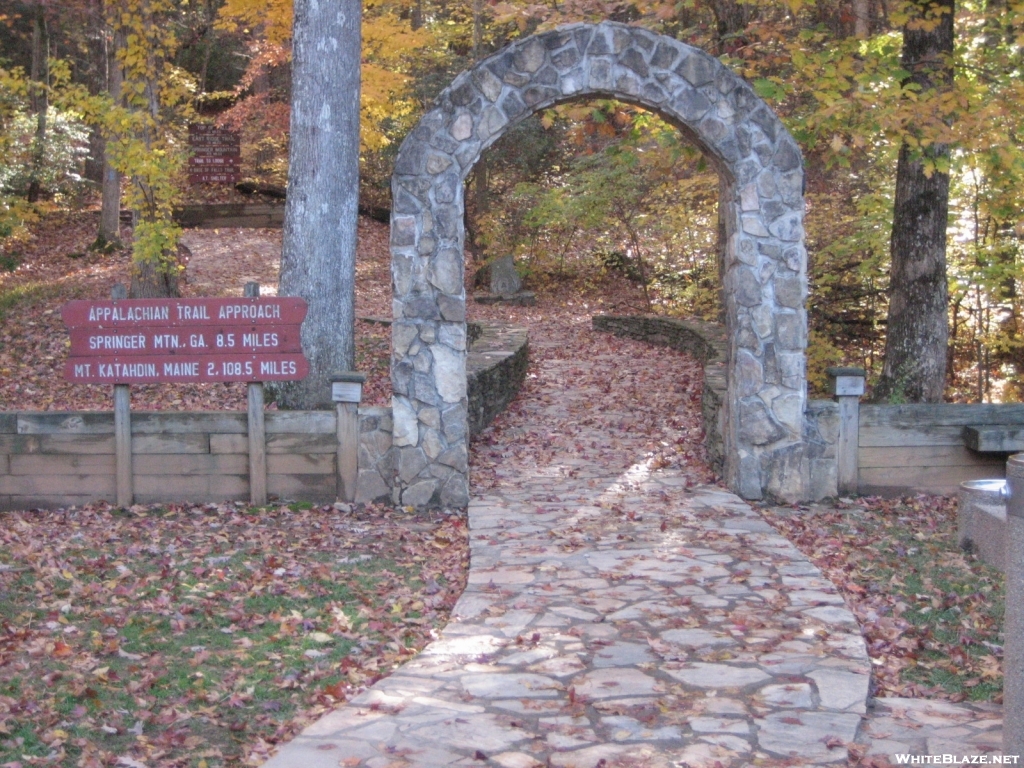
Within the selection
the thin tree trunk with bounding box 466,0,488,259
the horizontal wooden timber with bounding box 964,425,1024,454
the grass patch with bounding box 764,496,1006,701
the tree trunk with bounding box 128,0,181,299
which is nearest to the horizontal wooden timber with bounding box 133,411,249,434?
the grass patch with bounding box 764,496,1006,701

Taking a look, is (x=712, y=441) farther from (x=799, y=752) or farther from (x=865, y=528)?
(x=799, y=752)

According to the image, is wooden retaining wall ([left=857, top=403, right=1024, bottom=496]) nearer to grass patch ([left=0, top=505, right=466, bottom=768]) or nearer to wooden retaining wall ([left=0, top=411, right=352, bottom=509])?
grass patch ([left=0, top=505, right=466, bottom=768])

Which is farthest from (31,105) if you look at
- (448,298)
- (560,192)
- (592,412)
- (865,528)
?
(865,528)

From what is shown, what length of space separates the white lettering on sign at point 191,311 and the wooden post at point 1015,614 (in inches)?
262

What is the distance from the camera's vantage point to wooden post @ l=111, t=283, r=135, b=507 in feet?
28.4

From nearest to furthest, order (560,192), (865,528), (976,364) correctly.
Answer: (865,528), (976,364), (560,192)

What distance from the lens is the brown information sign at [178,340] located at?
8594mm

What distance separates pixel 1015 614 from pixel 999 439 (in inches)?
235

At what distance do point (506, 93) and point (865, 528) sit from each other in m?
4.42

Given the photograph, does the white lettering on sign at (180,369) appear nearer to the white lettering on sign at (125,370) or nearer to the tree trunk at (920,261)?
the white lettering on sign at (125,370)

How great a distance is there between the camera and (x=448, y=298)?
8766 mm

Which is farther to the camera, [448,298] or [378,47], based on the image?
[378,47]

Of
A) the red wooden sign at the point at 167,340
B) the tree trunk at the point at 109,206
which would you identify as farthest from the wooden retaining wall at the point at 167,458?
the tree trunk at the point at 109,206

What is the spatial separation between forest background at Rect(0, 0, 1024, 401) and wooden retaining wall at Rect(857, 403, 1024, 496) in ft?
7.44
